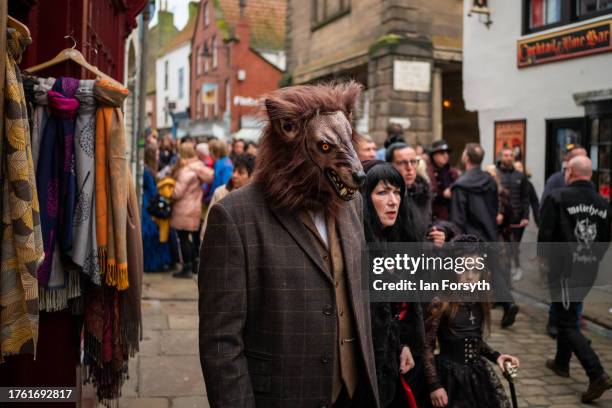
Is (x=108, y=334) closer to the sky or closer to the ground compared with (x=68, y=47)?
closer to the ground

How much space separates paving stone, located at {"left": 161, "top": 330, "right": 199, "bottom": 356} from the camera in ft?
21.2

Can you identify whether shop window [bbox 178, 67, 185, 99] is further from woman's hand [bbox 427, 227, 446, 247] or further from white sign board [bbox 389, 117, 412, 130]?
woman's hand [bbox 427, 227, 446, 247]

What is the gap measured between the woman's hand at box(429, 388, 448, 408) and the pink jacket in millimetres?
6786

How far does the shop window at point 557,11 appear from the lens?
1100 cm

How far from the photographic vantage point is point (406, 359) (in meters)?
3.69

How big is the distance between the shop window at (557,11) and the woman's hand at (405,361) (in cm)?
893

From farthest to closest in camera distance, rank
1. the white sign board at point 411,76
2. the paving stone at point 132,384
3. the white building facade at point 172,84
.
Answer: the white building facade at point 172,84, the white sign board at point 411,76, the paving stone at point 132,384

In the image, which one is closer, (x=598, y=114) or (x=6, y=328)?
(x=6, y=328)

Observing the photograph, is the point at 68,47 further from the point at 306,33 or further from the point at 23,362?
the point at 306,33

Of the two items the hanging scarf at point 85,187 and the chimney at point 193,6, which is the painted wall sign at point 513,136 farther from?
the hanging scarf at point 85,187

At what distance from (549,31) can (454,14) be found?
24.1 feet

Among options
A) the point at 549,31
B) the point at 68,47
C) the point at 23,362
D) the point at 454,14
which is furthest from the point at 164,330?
the point at 454,14

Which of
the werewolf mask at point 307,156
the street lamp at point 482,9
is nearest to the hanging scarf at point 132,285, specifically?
the werewolf mask at point 307,156

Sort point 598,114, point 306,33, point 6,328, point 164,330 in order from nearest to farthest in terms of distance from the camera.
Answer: point 6,328
point 164,330
point 598,114
point 306,33
